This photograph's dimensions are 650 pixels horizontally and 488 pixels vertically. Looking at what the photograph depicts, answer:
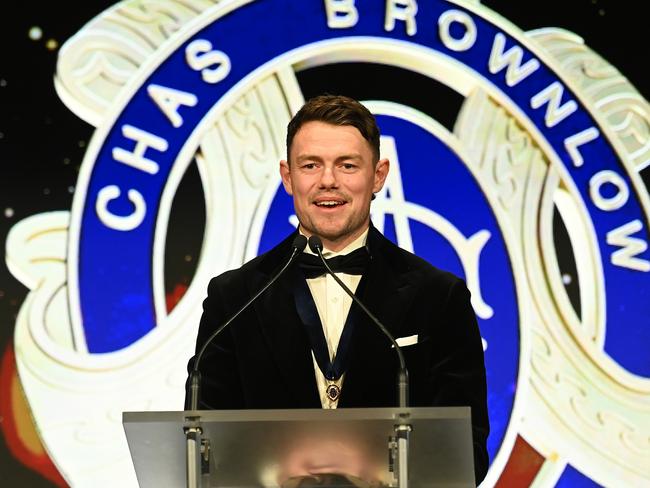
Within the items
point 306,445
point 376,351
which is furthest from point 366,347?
point 306,445

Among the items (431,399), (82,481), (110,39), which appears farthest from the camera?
(110,39)

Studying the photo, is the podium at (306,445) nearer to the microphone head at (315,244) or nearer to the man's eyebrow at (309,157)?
the microphone head at (315,244)

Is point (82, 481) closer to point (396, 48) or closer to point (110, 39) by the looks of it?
point (110, 39)

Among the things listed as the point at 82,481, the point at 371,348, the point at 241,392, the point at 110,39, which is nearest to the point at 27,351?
the point at 82,481

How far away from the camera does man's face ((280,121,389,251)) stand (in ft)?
9.41

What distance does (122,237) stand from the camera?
174 inches

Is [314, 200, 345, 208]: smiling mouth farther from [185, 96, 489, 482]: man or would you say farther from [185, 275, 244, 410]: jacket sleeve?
[185, 275, 244, 410]: jacket sleeve

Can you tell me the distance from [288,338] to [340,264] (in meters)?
0.24

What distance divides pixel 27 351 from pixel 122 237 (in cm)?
55

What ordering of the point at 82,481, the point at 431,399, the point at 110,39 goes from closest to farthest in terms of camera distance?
the point at 431,399 → the point at 82,481 → the point at 110,39

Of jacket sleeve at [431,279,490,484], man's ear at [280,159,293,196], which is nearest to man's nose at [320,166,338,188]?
man's ear at [280,159,293,196]

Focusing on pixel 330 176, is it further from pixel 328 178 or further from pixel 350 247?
pixel 350 247

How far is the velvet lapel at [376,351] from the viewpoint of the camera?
9.11ft


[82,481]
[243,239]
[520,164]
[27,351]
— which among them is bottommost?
[82,481]
